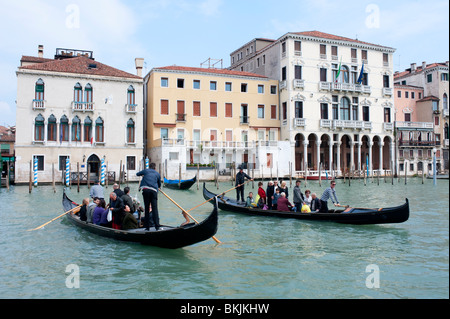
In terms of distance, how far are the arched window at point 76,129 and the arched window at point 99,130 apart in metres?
1.00

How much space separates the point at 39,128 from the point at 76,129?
6.73ft

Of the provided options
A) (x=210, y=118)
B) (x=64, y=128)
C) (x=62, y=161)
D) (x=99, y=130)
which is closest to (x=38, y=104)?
(x=64, y=128)

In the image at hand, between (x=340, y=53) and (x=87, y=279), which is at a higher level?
(x=340, y=53)

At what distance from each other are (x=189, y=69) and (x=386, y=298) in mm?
25021

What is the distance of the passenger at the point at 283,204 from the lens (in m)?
10.6

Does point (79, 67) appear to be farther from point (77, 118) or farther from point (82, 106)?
point (77, 118)

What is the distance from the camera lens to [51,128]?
24.8m

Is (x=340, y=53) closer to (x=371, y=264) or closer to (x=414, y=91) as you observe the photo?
(x=414, y=91)

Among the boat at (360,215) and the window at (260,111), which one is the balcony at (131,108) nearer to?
the window at (260,111)

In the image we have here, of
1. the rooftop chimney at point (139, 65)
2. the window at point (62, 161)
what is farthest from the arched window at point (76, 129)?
the rooftop chimney at point (139, 65)

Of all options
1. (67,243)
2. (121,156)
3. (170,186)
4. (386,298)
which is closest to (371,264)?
(386,298)

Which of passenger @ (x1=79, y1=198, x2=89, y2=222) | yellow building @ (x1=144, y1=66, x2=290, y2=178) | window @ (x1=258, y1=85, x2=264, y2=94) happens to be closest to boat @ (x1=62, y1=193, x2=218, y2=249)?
passenger @ (x1=79, y1=198, x2=89, y2=222)

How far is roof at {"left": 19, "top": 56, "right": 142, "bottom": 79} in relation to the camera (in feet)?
80.7

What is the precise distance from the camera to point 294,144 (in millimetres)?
29781
